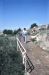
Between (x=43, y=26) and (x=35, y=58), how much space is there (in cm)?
1616

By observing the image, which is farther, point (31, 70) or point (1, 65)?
point (31, 70)

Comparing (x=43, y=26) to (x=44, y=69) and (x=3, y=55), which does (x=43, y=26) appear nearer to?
(x=44, y=69)

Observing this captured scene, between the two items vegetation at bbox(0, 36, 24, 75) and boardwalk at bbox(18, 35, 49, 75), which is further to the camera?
boardwalk at bbox(18, 35, 49, 75)

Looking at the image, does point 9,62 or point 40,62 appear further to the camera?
point 40,62

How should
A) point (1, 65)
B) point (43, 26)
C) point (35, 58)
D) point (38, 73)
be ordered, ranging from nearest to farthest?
point (1, 65)
point (38, 73)
point (35, 58)
point (43, 26)

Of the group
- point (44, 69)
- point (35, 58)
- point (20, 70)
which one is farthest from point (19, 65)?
point (35, 58)

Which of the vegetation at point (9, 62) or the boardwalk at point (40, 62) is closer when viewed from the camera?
the vegetation at point (9, 62)

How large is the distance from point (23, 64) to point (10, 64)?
2.98 feet

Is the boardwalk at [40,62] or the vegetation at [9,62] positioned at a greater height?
the vegetation at [9,62]

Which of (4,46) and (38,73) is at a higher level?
(4,46)

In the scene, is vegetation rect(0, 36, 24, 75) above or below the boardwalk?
above

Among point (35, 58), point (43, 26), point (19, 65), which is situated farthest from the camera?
point (43, 26)

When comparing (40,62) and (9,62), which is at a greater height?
(9,62)

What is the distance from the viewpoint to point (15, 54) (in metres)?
10.4
